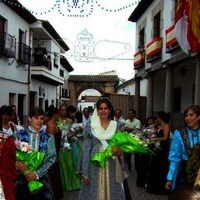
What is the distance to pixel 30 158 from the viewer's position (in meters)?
4.68

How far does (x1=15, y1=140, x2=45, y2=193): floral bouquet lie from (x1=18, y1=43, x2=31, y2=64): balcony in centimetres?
1739

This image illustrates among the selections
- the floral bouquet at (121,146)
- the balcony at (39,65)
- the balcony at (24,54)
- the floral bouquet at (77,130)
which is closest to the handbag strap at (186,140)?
the floral bouquet at (121,146)

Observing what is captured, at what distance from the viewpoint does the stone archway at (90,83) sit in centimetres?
4884

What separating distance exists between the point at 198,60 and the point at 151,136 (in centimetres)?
455

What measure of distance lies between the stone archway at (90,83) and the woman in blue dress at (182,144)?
4350cm

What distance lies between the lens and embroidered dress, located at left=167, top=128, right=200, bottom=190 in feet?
15.5

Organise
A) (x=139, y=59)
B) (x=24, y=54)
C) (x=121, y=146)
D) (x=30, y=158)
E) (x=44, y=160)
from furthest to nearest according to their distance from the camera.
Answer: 1. (x=24, y=54)
2. (x=139, y=59)
3. (x=121, y=146)
4. (x=44, y=160)
5. (x=30, y=158)

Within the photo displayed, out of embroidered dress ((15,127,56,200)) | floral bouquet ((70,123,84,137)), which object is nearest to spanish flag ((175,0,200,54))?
floral bouquet ((70,123,84,137))

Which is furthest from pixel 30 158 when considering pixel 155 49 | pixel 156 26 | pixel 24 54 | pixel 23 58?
pixel 24 54

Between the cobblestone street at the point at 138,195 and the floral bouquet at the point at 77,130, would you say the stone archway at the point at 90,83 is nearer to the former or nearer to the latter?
the floral bouquet at the point at 77,130

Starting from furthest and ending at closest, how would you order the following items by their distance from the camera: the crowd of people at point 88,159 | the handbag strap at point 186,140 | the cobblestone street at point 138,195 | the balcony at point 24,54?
the balcony at point 24,54
the cobblestone street at point 138,195
the handbag strap at point 186,140
the crowd of people at point 88,159

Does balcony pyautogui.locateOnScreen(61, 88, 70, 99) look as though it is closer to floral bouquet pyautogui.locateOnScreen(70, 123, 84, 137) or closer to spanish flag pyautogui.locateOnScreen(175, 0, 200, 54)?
floral bouquet pyautogui.locateOnScreen(70, 123, 84, 137)

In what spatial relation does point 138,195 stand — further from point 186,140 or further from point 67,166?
point 186,140

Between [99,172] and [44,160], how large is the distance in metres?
0.89
